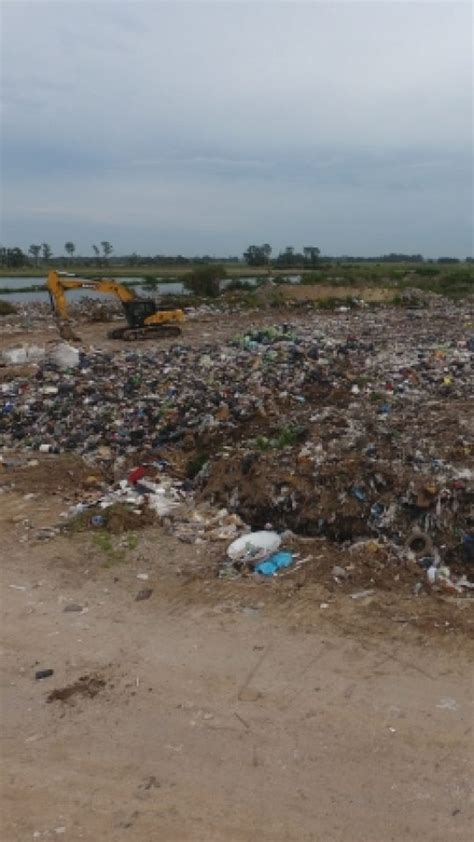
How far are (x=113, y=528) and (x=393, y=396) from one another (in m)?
3.93

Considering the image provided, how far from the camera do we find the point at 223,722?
2805 millimetres

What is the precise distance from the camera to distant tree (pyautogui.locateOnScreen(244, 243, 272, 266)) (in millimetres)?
52406

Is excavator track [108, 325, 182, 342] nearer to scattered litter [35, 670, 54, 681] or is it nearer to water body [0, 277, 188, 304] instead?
scattered litter [35, 670, 54, 681]

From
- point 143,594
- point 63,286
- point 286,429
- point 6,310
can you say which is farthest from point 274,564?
point 6,310

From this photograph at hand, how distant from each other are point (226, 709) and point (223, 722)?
8cm

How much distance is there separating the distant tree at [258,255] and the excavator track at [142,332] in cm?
4003

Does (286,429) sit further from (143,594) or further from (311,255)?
(311,255)

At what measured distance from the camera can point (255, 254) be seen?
5325cm

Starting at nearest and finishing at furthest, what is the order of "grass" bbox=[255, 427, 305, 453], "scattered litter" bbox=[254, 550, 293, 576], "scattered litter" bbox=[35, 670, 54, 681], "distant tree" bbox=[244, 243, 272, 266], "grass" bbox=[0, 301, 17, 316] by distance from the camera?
"scattered litter" bbox=[35, 670, 54, 681]
"scattered litter" bbox=[254, 550, 293, 576]
"grass" bbox=[255, 427, 305, 453]
"grass" bbox=[0, 301, 17, 316]
"distant tree" bbox=[244, 243, 272, 266]

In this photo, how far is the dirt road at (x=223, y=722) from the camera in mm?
2328

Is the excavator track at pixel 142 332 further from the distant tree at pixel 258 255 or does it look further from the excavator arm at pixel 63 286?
the distant tree at pixel 258 255

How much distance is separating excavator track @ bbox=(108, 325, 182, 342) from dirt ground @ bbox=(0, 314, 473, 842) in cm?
969

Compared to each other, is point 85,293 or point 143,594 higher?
point 85,293

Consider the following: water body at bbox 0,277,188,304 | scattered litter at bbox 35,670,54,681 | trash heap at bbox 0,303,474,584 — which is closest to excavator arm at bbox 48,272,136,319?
trash heap at bbox 0,303,474,584
